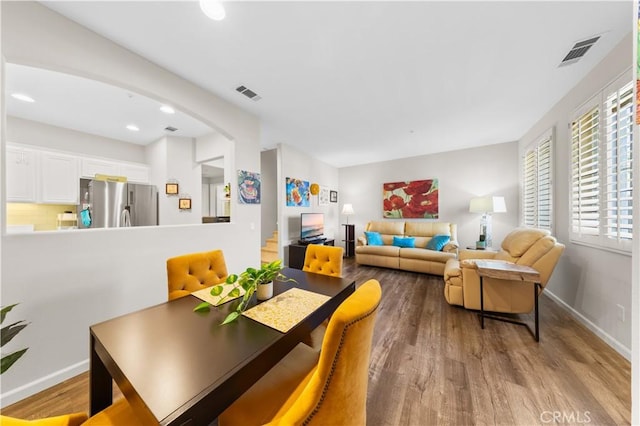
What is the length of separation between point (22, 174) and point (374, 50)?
4.91 metres

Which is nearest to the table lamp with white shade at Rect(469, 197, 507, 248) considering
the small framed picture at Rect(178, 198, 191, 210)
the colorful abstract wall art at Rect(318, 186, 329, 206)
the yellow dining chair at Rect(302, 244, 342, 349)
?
the colorful abstract wall art at Rect(318, 186, 329, 206)

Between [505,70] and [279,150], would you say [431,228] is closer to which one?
[505,70]

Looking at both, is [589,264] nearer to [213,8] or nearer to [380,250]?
[380,250]

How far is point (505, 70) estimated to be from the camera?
2.15m

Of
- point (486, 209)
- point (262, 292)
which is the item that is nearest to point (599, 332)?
point (486, 209)

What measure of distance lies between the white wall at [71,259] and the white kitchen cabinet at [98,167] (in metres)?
2.64

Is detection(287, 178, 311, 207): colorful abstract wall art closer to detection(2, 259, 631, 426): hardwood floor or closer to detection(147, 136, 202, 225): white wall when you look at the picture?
detection(147, 136, 202, 225): white wall

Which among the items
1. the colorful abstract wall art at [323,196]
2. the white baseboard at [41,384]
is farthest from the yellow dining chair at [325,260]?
the colorful abstract wall art at [323,196]

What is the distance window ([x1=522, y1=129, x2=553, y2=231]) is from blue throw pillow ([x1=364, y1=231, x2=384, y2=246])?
267cm

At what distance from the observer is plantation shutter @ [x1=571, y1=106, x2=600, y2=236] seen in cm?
211

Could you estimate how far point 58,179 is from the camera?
3227mm

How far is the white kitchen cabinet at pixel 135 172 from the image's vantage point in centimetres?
386

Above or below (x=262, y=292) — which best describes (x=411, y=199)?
above

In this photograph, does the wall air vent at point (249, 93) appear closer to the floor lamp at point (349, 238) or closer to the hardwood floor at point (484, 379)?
the hardwood floor at point (484, 379)
